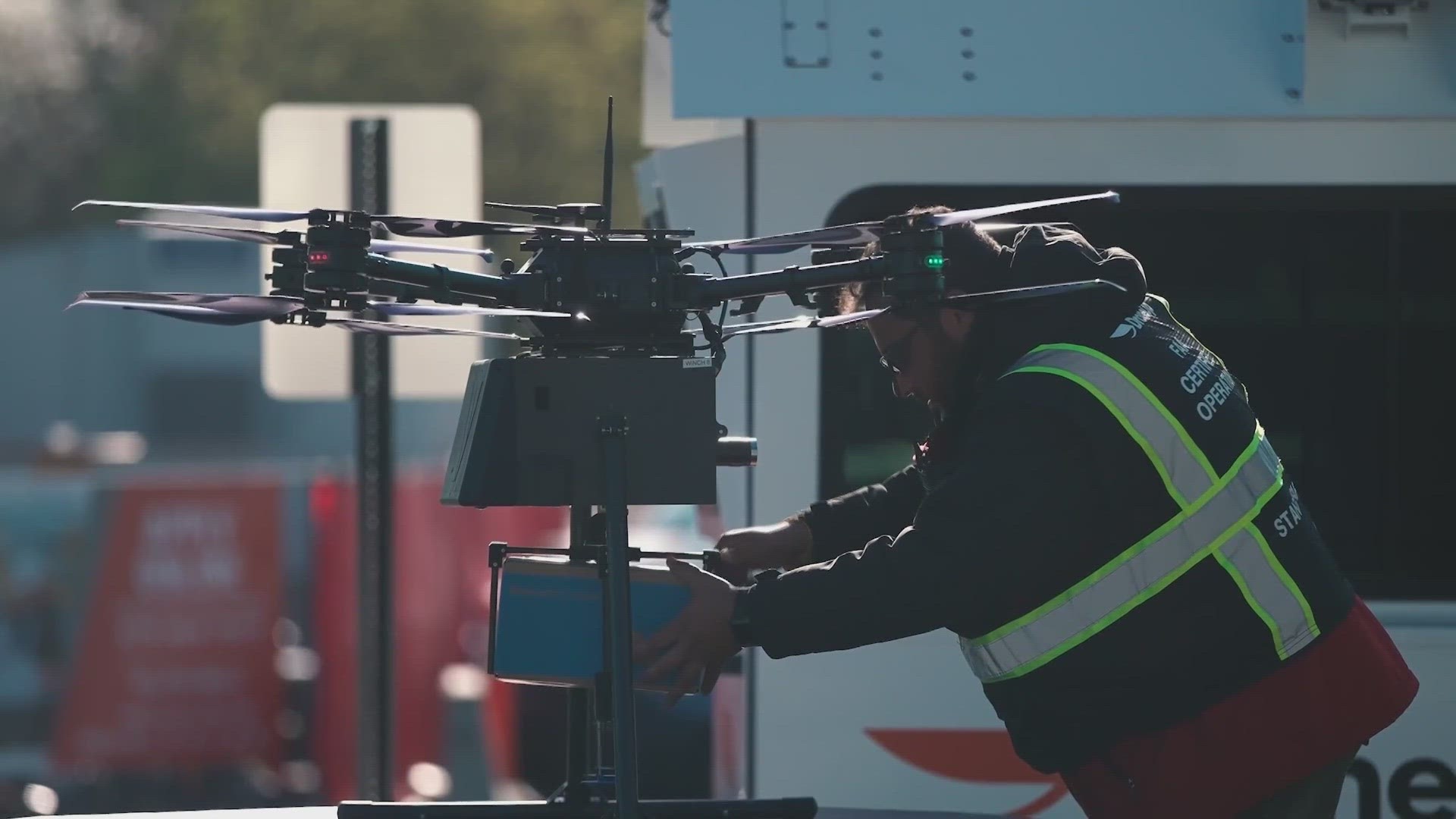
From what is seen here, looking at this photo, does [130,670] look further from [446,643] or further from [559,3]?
[559,3]

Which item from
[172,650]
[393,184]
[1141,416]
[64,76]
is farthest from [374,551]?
[64,76]

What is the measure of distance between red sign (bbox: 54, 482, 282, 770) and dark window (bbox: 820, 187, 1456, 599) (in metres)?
5.59

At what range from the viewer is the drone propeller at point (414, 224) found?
2.61m

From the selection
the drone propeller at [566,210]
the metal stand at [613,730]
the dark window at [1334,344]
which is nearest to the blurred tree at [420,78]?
the dark window at [1334,344]

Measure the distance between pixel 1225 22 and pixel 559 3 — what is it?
2738 cm

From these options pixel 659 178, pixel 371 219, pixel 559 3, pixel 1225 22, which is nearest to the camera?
pixel 371 219

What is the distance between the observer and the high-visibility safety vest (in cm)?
268

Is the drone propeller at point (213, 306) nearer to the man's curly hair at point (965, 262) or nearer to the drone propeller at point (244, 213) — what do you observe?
the drone propeller at point (244, 213)

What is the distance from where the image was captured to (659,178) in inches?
154

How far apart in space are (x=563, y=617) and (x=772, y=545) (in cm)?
61

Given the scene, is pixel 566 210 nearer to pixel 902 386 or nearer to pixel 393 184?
pixel 902 386

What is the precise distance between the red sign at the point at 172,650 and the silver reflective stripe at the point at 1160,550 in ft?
20.9

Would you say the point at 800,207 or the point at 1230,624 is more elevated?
the point at 800,207

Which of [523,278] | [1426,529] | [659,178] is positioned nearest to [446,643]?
[659,178]
